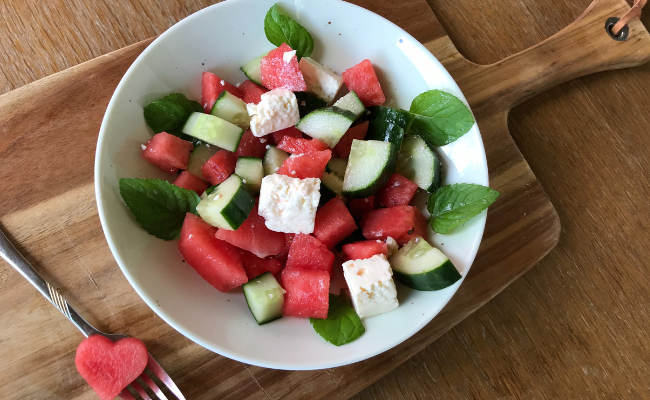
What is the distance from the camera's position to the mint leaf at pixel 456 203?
1.34 metres

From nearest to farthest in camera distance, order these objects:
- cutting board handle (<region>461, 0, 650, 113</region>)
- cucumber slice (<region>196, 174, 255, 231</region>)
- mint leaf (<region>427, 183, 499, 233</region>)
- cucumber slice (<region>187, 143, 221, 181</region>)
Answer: cucumber slice (<region>196, 174, 255, 231</region>)
mint leaf (<region>427, 183, 499, 233</region>)
cucumber slice (<region>187, 143, 221, 181</region>)
cutting board handle (<region>461, 0, 650, 113</region>)

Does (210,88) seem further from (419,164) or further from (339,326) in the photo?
(339,326)

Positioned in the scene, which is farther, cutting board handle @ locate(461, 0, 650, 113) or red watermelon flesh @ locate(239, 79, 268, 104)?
cutting board handle @ locate(461, 0, 650, 113)

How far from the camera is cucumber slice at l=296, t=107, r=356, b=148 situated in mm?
1406

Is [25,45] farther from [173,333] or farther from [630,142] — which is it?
[630,142]

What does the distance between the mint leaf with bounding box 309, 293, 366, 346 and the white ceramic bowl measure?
0.03 m

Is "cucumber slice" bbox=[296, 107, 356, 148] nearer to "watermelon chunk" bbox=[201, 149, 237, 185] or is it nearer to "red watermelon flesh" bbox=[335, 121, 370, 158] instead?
"red watermelon flesh" bbox=[335, 121, 370, 158]

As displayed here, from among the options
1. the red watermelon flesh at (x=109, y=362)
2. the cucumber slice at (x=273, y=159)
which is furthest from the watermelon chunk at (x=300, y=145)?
the red watermelon flesh at (x=109, y=362)

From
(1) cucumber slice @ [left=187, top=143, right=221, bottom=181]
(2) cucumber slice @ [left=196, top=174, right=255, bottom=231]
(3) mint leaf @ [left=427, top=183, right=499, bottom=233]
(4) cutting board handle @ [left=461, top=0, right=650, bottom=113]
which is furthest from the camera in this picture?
(4) cutting board handle @ [left=461, top=0, right=650, bottom=113]

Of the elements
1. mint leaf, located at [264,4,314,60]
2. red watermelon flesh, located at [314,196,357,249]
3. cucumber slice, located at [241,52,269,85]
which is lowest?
red watermelon flesh, located at [314,196,357,249]

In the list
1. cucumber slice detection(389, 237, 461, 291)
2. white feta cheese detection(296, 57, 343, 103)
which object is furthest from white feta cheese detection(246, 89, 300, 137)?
cucumber slice detection(389, 237, 461, 291)

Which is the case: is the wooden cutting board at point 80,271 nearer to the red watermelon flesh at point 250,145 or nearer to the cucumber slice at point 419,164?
the cucumber slice at point 419,164

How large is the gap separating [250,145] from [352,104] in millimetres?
382

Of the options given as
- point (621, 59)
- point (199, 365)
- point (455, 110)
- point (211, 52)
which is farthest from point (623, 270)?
point (211, 52)
